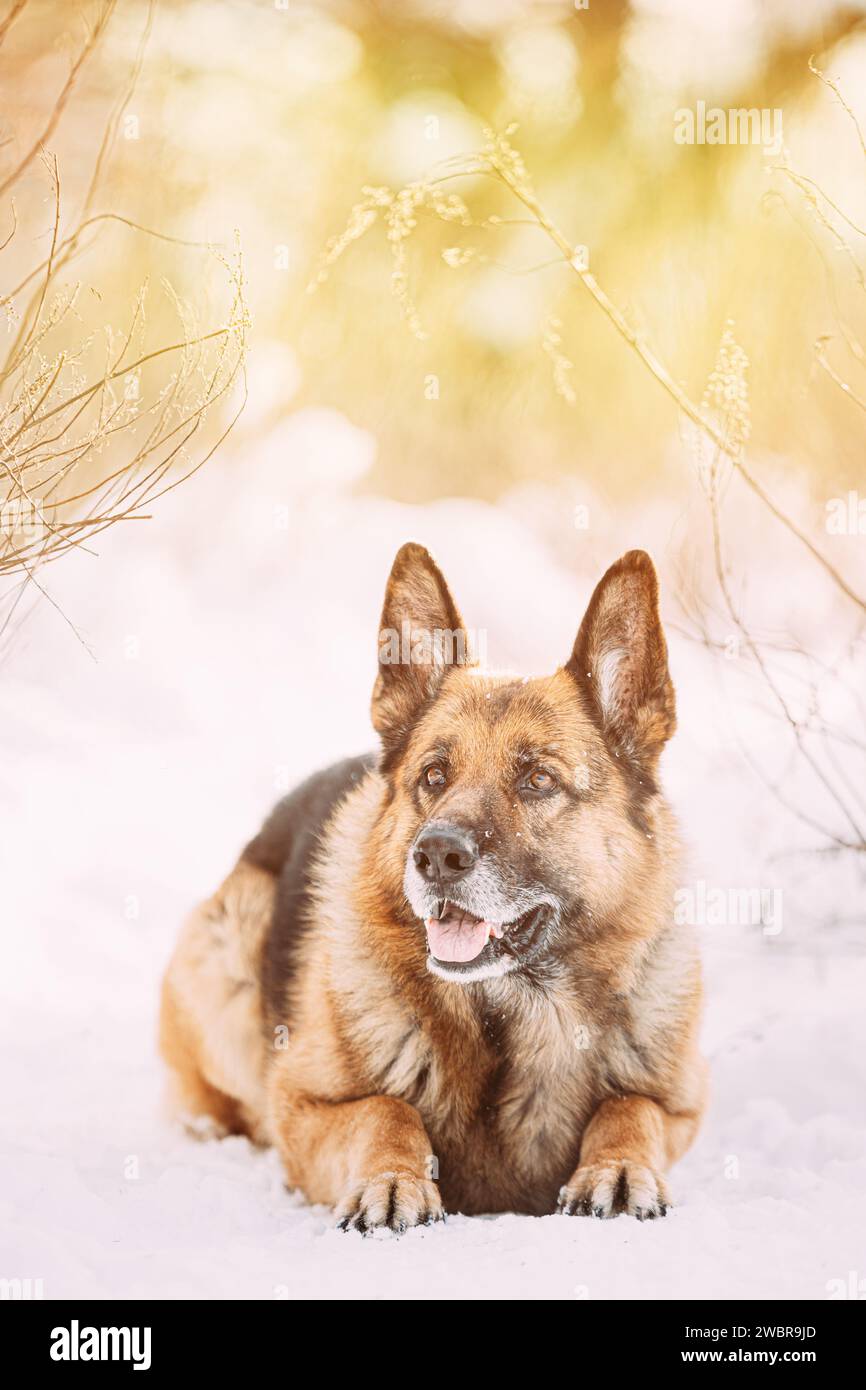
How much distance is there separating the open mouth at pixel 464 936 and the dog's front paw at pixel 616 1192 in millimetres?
631

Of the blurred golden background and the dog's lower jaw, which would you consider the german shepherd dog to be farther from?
the blurred golden background

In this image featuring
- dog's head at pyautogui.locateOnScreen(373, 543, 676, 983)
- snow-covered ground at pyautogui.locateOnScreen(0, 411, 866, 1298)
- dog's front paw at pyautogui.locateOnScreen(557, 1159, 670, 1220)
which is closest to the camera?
snow-covered ground at pyautogui.locateOnScreen(0, 411, 866, 1298)

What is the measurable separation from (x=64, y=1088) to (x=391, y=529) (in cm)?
341

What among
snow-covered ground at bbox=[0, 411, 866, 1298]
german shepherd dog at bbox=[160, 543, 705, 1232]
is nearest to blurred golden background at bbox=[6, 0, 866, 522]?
snow-covered ground at bbox=[0, 411, 866, 1298]

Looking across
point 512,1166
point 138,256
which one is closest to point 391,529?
→ point 138,256

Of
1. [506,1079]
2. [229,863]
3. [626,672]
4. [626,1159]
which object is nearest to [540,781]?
[626,672]

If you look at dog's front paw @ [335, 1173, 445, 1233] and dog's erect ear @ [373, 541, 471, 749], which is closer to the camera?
dog's front paw @ [335, 1173, 445, 1233]

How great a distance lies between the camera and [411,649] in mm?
3678

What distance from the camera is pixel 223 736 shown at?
6.25 metres

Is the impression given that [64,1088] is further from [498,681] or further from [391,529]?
[391,529]

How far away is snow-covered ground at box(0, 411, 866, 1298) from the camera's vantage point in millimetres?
2963

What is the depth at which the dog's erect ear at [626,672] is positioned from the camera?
3438 millimetres

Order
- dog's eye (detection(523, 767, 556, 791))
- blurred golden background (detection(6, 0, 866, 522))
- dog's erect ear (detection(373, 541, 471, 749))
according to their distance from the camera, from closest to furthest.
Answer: dog's eye (detection(523, 767, 556, 791))
dog's erect ear (detection(373, 541, 471, 749))
blurred golden background (detection(6, 0, 866, 522))

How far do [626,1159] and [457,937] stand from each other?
2.47 feet
